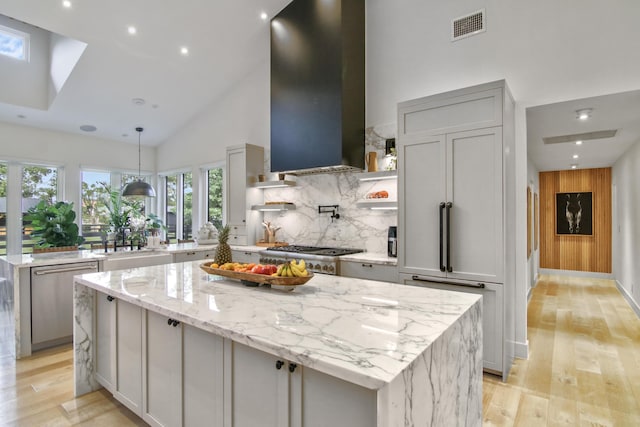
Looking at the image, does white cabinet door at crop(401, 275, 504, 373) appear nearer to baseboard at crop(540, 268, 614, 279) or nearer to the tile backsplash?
the tile backsplash

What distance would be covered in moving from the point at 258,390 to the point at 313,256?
2.47 metres

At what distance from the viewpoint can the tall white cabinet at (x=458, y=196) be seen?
9.32ft

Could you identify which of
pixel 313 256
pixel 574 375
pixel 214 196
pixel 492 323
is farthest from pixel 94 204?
pixel 574 375

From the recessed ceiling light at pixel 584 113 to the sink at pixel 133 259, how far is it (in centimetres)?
487

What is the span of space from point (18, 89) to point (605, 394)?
7.78m

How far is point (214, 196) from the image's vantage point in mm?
6414

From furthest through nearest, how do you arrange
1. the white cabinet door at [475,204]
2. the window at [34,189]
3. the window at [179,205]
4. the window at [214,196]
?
the window at [179,205], the window at [214,196], the window at [34,189], the white cabinet door at [475,204]

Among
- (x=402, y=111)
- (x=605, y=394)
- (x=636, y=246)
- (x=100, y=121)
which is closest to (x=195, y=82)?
(x=100, y=121)

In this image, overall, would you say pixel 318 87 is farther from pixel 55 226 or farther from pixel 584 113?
pixel 55 226

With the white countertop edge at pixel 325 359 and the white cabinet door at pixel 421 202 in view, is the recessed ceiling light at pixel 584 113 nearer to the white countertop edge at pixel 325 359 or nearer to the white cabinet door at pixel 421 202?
the white cabinet door at pixel 421 202

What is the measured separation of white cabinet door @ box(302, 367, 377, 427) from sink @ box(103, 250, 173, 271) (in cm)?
336

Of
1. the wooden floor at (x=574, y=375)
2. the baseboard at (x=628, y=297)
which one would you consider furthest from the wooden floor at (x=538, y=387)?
the baseboard at (x=628, y=297)

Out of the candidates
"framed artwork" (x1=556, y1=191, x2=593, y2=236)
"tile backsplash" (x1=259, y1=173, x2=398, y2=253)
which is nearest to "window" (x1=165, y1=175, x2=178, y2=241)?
"tile backsplash" (x1=259, y1=173, x2=398, y2=253)

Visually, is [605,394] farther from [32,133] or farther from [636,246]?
[32,133]
